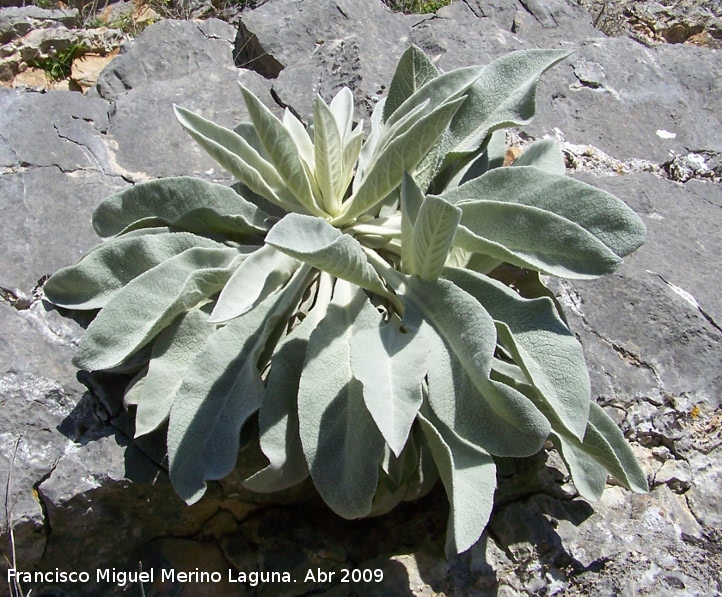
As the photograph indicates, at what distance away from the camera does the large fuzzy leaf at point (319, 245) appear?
1399mm

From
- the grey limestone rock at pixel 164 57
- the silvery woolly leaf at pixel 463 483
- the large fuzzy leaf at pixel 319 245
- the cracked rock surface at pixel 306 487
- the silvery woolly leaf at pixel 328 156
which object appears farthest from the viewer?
the grey limestone rock at pixel 164 57

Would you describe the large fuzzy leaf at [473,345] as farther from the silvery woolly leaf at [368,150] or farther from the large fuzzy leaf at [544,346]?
the silvery woolly leaf at [368,150]

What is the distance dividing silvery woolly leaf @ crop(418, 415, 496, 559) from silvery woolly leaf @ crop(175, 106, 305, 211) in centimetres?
76

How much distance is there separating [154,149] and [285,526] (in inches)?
49.3

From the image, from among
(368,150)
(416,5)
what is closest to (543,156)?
(368,150)

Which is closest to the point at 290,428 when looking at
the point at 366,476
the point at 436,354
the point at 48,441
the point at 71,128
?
the point at 366,476

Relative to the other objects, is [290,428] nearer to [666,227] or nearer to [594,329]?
[594,329]

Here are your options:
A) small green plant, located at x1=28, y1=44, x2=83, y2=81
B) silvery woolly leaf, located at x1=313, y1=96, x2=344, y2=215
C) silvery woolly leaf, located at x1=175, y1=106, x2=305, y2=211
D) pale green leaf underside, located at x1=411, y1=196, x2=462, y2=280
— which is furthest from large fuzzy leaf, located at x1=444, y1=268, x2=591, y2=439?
small green plant, located at x1=28, y1=44, x2=83, y2=81

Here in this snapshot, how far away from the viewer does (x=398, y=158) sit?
5.84ft

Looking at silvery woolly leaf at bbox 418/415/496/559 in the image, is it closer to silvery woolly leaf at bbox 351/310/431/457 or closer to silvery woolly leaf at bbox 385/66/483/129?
silvery woolly leaf at bbox 351/310/431/457

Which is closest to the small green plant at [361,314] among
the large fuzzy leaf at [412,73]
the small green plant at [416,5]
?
the large fuzzy leaf at [412,73]

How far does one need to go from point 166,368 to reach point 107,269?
1.07ft

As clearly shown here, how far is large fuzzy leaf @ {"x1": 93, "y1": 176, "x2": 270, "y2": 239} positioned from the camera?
1.97 m

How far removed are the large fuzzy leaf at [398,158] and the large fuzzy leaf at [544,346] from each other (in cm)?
29
